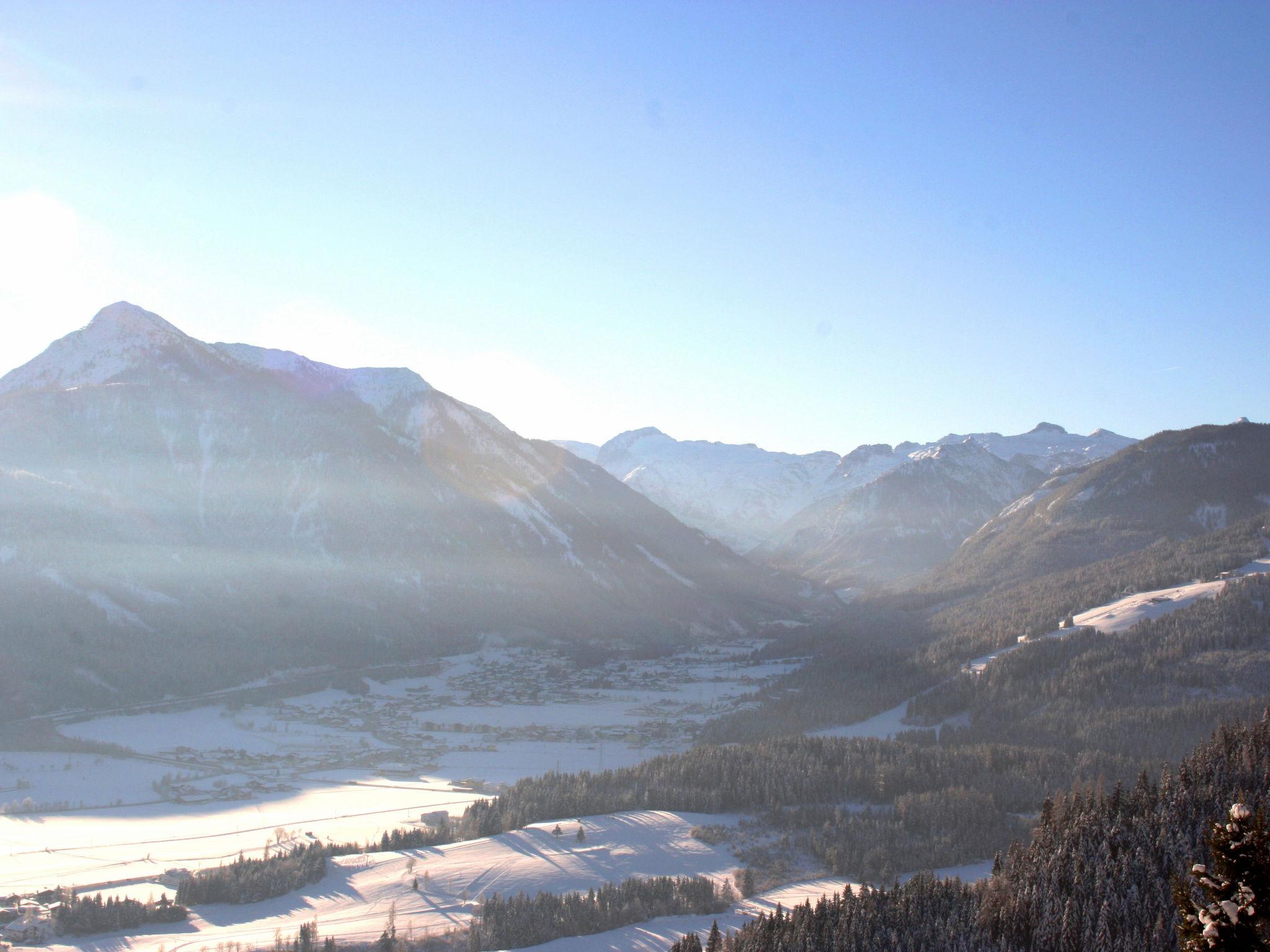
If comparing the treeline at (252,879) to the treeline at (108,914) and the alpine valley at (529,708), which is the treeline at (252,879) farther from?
the treeline at (108,914)

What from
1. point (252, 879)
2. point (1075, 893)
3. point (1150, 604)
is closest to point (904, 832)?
point (1075, 893)

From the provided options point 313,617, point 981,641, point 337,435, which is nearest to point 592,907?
point 981,641

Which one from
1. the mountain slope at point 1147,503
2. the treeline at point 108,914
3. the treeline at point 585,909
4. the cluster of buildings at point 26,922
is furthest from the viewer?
the mountain slope at point 1147,503

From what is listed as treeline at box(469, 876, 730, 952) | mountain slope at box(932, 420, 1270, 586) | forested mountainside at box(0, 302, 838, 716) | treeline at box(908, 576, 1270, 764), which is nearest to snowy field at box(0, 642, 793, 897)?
forested mountainside at box(0, 302, 838, 716)

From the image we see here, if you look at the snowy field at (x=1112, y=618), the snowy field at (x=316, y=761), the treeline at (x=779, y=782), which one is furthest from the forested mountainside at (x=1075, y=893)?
the snowy field at (x=1112, y=618)

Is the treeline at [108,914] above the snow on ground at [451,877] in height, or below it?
above

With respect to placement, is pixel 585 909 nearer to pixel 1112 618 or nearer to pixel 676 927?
pixel 676 927

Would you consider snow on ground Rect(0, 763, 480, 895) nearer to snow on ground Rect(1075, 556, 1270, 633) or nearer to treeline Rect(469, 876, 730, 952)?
treeline Rect(469, 876, 730, 952)
